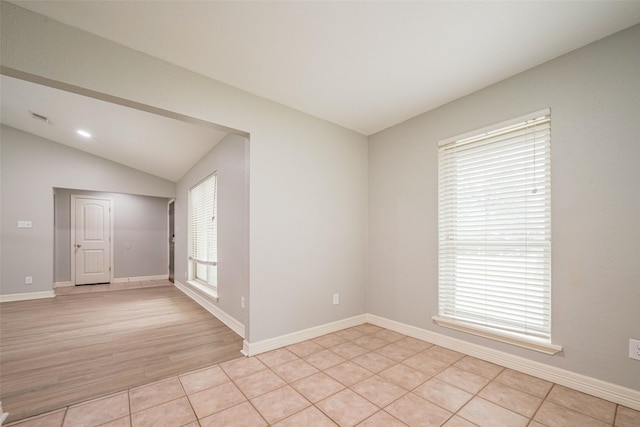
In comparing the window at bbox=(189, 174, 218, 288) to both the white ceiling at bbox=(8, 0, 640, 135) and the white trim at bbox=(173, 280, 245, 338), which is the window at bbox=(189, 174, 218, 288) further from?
the white ceiling at bbox=(8, 0, 640, 135)

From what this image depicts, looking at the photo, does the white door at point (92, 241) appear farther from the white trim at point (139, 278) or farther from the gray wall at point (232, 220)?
the gray wall at point (232, 220)

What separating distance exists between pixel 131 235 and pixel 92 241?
0.78 meters

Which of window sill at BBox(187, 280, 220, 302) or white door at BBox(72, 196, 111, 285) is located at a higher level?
white door at BBox(72, 196, 111, 285)

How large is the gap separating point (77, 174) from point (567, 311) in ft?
25.1

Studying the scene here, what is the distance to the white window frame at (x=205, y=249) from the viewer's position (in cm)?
411

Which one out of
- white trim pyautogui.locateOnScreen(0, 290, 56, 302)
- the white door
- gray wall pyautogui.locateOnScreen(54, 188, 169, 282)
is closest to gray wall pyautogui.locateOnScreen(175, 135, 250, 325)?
white trim pyautogui.locateOnScreen(0, 290, 56, 302)

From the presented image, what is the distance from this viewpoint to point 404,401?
1.82 metres

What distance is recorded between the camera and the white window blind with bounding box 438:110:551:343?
2.12 metres

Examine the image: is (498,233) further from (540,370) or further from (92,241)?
(92,241)

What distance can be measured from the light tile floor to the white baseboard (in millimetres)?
49

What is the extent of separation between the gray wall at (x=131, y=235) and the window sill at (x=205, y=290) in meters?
2.80

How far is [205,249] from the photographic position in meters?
4.55

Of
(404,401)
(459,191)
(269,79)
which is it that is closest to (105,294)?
(269,79)

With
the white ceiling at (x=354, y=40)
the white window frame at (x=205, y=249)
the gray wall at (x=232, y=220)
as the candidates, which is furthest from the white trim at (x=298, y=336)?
the white ceiling at (x=354, y=40)
